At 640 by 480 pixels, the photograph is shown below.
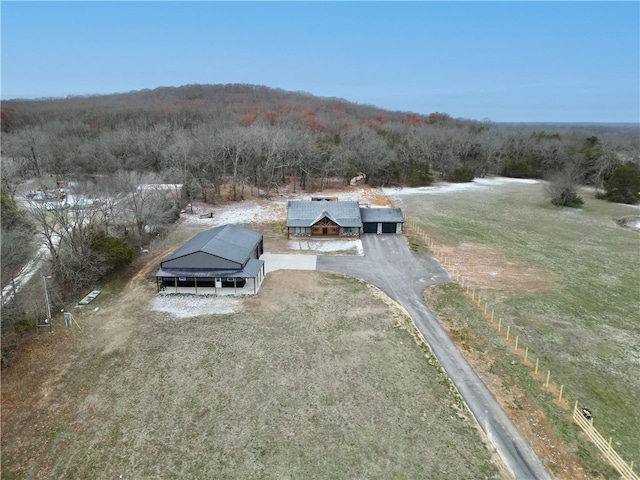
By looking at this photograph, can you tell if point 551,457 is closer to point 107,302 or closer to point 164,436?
→ point 164,436

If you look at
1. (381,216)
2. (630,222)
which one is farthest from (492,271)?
(630,222)

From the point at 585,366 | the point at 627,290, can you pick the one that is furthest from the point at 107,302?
the point at 627,290

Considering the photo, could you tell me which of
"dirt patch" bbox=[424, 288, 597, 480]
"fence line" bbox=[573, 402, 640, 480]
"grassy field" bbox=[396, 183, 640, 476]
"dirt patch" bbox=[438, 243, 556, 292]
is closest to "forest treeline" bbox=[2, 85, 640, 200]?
"grassy field" bbox=[396, 183, 640, 476]

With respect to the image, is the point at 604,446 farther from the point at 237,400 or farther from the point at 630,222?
the point at 630,222

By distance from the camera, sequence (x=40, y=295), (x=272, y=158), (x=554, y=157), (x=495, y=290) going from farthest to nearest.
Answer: (x=554, y=157) → (x=272, y=158) → (x=495, y=290) → (x=40, y=295)

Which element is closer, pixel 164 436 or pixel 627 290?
pixel 164 436
